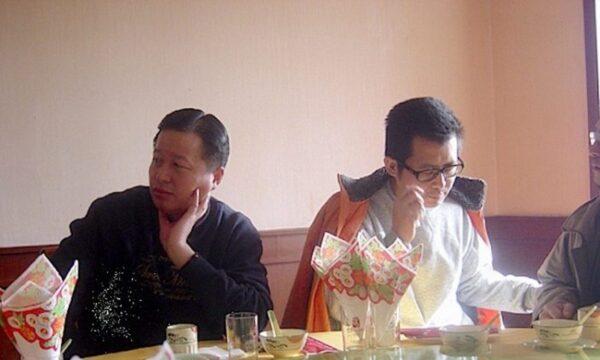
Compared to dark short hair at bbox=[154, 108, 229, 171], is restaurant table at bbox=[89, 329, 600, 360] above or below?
→ below

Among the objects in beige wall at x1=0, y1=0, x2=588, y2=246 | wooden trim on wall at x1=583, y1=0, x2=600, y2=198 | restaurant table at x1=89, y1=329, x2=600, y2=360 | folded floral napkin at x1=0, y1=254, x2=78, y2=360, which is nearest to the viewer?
folded floral napkin at x1=0, y1=254, x2=78, y2=360

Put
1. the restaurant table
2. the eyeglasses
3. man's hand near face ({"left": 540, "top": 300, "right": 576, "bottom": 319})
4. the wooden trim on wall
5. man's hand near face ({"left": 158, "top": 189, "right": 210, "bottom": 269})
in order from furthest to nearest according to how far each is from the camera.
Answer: the wooden trim on wall → the eyeglasses → man's hand near face ({"left": 158, "top": 189, "right": 210, "bottom": 269}) → man's hand near face ({"left": 540, "top": 300, "right": 576, "bottom": 319}) → the restaurant table

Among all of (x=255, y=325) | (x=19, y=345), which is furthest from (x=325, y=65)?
(x=19, y=345)

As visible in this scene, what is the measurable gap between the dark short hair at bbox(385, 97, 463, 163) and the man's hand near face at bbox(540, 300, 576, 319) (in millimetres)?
556

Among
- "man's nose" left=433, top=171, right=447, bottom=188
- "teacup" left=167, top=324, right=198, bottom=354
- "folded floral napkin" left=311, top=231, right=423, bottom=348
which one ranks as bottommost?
"teacup" left=167, top=324, right=198, bottom=354

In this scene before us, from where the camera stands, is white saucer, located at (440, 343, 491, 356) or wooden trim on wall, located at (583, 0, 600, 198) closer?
white saucer, located at (440, 343, 491, 356)

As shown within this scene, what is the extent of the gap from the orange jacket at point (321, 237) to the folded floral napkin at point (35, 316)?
0.90 metres

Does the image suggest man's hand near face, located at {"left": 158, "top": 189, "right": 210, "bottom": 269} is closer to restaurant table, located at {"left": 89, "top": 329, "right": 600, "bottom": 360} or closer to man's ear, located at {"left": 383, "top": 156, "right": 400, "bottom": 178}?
restaurant table, located at {"left": 89, "top": 329, "right": 600, "bottom": 360}

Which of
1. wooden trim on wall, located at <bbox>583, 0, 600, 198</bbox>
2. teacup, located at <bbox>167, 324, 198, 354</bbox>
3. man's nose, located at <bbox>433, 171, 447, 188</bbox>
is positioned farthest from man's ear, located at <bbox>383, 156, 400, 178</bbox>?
wooden trim on wall, located at <bbox>583, 0, 600, 198</bbox>

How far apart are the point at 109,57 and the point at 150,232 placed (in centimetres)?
102

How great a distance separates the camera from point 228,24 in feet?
10.5


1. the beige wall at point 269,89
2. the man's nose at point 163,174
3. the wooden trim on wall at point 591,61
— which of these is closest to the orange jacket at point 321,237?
the man's nose at point 163,174

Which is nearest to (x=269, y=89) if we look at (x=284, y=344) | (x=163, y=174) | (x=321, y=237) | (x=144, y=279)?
(x=321, y=237)

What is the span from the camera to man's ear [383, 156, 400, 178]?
7.56 feet
